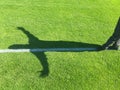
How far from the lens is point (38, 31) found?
8.66 metres

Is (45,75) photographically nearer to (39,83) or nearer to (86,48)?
(39,83)

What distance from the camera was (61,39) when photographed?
8.42 metres

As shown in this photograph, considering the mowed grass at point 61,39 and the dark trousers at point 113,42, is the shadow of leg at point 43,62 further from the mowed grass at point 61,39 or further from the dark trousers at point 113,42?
the dark trousers at point 113,42

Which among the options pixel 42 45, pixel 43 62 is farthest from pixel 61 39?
pixel 43 62

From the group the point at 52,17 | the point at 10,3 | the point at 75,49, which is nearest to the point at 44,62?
the point at 75,49

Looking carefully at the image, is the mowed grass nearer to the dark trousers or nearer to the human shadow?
the human shadow

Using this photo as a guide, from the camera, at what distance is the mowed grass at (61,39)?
268 inches

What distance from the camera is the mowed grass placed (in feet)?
22.3

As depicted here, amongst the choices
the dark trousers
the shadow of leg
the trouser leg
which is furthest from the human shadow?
the dark trousers

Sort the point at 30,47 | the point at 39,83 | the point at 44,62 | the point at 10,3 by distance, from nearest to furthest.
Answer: the point at 39,83 < the point at 44,62 < the point at 30,47 < the point at 10,3

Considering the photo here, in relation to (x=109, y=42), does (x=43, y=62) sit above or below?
below

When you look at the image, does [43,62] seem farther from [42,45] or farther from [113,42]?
[113,42]

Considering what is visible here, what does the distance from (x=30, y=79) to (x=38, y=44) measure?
1.59 m

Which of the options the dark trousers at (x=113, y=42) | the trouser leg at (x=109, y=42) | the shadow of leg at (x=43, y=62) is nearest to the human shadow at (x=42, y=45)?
the shadow of leg at (x=43, y=62)
